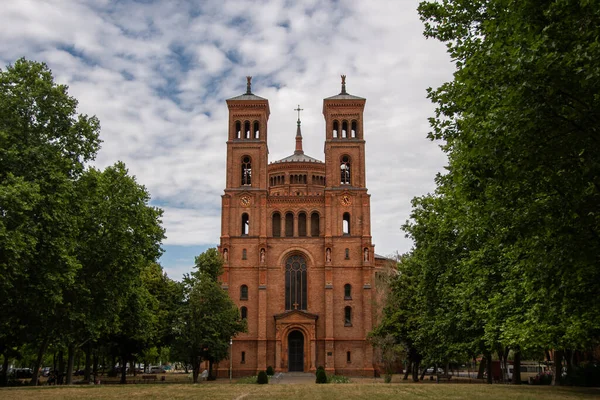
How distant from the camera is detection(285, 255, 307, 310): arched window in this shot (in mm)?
55969

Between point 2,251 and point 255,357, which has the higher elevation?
point 2,251

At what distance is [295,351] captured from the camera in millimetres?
54625

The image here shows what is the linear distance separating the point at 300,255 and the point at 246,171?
399 inches

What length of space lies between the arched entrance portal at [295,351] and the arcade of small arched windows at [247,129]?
20155mm

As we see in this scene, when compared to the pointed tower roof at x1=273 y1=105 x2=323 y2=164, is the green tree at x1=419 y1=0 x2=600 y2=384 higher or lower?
lower

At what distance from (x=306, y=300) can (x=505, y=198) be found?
142ft

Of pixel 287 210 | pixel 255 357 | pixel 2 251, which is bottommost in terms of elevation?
pixel 255 357

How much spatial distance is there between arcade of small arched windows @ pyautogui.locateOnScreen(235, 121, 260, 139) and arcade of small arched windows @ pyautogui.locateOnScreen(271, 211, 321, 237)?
28.2ft

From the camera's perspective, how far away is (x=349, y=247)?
5647cm

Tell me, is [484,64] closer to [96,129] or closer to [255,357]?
[96,129]

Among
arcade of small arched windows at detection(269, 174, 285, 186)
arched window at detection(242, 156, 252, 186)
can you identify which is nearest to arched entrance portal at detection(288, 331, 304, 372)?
arched window at detection(242, 156, 252, 186)

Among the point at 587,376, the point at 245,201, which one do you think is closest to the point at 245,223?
the point at 245,201

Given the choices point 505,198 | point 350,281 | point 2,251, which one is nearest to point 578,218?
point 505,198

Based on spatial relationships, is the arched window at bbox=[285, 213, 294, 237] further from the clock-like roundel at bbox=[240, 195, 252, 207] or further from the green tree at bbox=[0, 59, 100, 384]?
the green tree at bbox=[0, 59, 100, 384]
